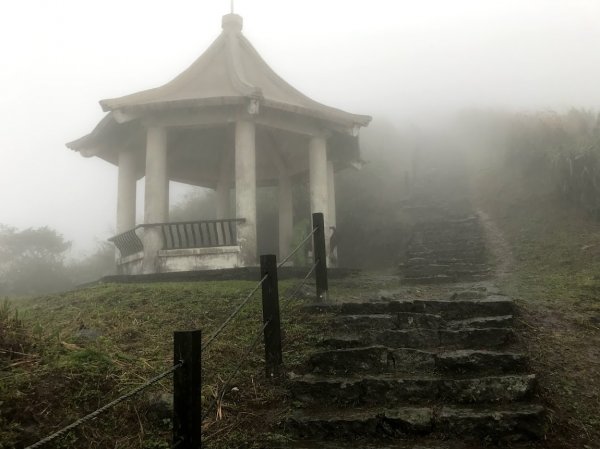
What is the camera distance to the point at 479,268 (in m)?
10.1

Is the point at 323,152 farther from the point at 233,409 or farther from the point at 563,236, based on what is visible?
the point at 233,409

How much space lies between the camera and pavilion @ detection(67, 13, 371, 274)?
10336 mm

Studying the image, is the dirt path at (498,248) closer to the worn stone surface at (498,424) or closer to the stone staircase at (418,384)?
the stone staircase at (418,384)

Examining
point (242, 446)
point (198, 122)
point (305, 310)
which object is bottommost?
point (242, 446)

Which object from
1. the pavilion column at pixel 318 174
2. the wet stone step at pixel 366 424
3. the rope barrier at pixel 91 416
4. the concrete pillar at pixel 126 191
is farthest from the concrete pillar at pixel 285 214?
the rope barrier at pixel 91 416

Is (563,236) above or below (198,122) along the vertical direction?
below

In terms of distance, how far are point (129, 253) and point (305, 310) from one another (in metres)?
6.48

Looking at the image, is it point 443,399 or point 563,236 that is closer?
point 443,399

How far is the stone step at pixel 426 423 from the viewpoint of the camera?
4.09m

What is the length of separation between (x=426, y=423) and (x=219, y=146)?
38.7ft

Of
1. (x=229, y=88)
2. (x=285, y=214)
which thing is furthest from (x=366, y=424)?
(x=285, y=214)

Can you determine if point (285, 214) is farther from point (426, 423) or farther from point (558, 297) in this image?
point (426, 423)

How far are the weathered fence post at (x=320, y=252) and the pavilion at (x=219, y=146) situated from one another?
348cm

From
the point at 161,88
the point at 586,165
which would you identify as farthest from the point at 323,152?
the point at 586,165
